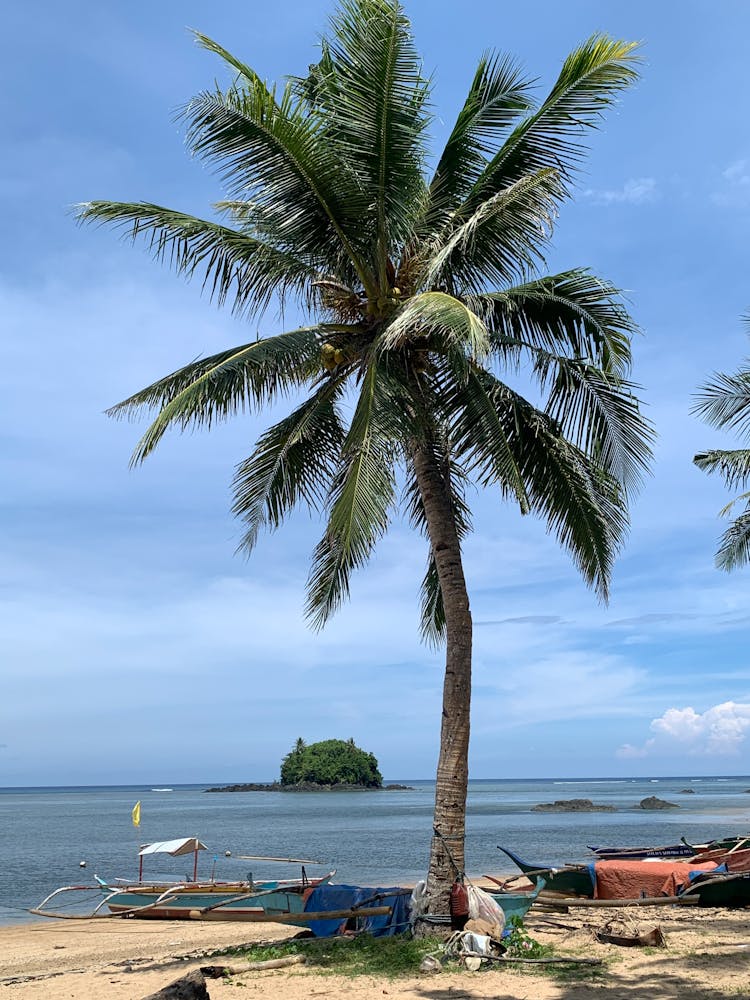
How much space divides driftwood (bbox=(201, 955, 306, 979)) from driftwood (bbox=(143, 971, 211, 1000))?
254cm

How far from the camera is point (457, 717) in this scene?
389 inches

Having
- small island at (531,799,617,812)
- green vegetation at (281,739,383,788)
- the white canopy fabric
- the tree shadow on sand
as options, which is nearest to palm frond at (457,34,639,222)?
the tree shadow on sand

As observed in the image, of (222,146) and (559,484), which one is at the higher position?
(222,146)

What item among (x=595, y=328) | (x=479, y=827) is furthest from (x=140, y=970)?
(x=479, y=827)

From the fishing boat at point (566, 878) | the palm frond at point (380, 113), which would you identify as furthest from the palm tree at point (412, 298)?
the fishing boat at point (566, 878)

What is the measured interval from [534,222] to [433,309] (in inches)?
92.9

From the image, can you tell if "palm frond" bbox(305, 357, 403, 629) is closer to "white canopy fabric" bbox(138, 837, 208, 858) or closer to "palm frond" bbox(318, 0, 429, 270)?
"palm frond" bbox(318, 0, 429, 270)

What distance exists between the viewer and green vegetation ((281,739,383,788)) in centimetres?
11031

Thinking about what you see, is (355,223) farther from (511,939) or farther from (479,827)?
(479,827)

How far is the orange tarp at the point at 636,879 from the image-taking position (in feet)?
42.9

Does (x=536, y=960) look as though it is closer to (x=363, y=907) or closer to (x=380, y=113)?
(x=363, y=907)

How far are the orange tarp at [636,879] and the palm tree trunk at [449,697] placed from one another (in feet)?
14.8

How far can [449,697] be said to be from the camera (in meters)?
9.94

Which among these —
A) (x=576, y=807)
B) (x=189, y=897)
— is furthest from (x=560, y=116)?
(x=576, y=807)
